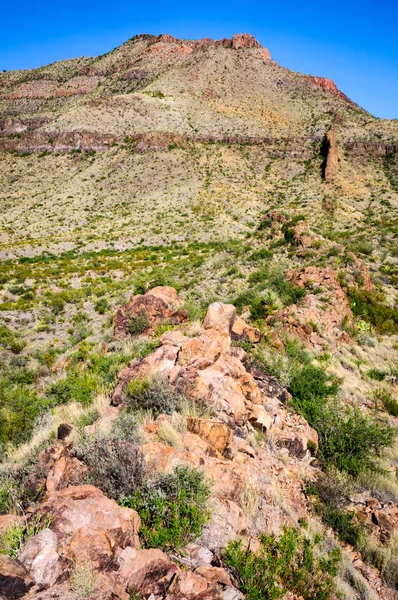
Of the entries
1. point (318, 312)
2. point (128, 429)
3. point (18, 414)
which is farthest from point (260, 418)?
point (318, 312)

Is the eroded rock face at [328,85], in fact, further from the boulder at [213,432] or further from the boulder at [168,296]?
the boulder at [213,432]

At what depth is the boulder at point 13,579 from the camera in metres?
2.37

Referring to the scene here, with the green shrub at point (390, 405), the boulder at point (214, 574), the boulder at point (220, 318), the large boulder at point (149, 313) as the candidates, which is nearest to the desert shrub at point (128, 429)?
the boulder at point (214, 574)

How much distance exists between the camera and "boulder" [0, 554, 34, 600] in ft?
7.77

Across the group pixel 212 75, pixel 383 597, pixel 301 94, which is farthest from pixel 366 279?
pixel 212 75

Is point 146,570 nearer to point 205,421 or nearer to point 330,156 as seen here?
point 205,421

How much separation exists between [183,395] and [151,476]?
187 cm

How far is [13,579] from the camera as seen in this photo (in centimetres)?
243

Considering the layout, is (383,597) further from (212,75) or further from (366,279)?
(212,75)

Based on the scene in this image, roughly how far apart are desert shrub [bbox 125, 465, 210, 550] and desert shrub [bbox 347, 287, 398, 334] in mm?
10273

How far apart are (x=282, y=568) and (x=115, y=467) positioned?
6.79ft

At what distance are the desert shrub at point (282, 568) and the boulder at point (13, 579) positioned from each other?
1766 mm

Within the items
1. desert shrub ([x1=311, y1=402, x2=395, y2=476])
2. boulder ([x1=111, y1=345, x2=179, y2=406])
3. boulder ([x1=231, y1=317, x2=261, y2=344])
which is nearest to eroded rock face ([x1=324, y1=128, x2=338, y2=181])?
boulder ([x1=231, y1=317, x2=261, y2=344])

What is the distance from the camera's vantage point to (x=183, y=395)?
5535 millimetres
